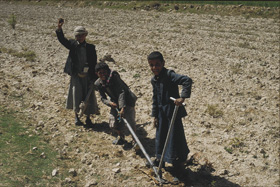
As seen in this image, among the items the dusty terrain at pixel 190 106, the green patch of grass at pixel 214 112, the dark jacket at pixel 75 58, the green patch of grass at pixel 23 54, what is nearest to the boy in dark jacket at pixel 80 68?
the dark jacket at pixel 75 58

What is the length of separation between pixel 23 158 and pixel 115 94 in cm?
196

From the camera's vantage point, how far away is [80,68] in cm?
552

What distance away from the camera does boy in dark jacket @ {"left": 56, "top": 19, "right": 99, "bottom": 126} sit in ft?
17.2

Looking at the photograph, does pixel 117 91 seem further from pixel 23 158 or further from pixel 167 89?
pixel 23 158

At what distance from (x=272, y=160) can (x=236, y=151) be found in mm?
671

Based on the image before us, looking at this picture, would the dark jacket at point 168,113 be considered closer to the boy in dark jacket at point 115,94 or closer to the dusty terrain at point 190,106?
the dusty terrain at point 190,106

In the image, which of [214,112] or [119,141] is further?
[214,112]

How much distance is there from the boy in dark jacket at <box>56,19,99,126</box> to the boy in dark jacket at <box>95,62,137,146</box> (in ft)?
2.38

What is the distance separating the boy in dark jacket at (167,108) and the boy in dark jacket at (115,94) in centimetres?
83

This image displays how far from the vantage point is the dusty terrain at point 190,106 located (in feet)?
15.9

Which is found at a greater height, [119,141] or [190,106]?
[190,106]

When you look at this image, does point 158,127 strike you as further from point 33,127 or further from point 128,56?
point 128,56

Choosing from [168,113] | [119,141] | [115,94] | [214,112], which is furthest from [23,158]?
[214,112]

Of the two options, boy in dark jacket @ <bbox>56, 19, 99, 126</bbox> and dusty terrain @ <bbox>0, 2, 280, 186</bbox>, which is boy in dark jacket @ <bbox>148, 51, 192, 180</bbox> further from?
boy in dark jacket @ <bbox>56, 19, 99, 126</bbox>
